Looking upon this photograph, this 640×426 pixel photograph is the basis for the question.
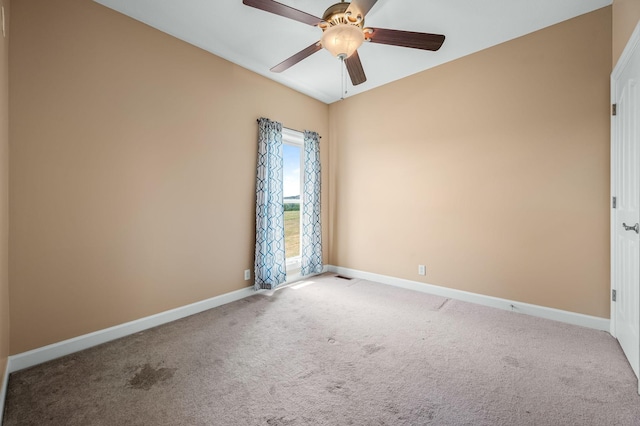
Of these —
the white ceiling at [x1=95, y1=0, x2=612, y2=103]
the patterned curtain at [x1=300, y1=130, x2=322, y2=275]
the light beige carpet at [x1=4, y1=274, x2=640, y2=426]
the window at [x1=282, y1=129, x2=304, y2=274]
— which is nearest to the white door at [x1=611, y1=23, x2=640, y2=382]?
the light beige carpet at [x1=4, y1=274, x2=640, y2=426]

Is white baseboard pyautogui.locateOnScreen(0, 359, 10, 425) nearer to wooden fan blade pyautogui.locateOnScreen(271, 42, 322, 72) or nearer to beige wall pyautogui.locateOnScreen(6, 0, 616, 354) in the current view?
beige wall pyautogui.locateOnScreen(6, 0, 616, 354)

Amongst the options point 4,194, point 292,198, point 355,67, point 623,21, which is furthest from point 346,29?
point 292,198

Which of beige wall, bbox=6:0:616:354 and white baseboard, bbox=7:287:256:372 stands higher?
Answer: beige wall, bbox=6:0:616:354

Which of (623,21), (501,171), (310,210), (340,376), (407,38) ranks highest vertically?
(623,21)

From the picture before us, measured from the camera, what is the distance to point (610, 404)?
155cm

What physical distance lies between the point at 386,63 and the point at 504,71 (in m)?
1.27

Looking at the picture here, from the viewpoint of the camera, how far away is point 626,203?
6.68ft

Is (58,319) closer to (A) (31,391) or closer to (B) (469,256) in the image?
(A) (31,391)

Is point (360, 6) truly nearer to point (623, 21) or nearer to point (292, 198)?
point (623, 21)

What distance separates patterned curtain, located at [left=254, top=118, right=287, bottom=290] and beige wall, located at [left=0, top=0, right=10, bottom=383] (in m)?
2.05

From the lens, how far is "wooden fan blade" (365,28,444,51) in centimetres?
197

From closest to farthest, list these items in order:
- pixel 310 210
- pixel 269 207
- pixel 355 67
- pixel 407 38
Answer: pixel 407 38 < pixel 355 67 < pixel 269 207 < pixel 310 210

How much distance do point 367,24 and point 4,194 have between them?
313 centimetres

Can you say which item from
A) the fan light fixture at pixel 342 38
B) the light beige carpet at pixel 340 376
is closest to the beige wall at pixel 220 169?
the light beige carpet at pixel 340 376
